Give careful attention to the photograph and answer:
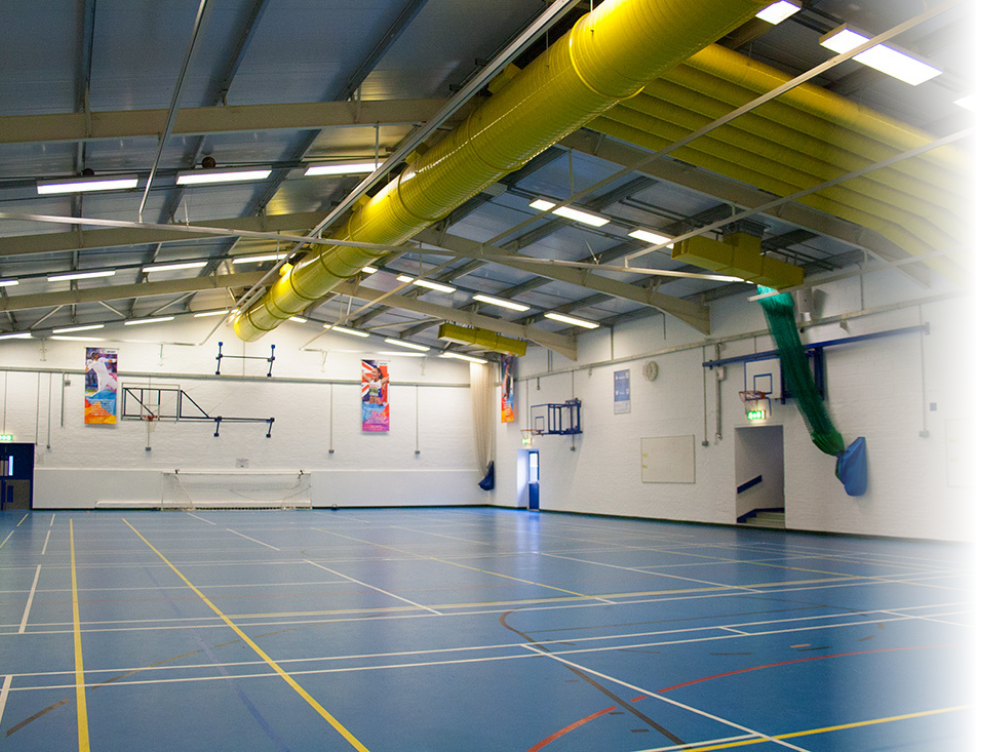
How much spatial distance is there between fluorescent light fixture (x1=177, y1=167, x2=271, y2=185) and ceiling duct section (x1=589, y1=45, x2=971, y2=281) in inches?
264

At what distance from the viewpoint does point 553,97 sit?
404 inches

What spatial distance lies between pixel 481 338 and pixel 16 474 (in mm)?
19093

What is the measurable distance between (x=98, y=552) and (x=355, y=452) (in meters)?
20.1

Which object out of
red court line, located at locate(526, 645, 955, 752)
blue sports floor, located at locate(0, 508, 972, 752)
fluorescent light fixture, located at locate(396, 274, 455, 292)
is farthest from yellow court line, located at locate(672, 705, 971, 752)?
fluorescent light fixture, located at locate(396, 274, 455, 292)

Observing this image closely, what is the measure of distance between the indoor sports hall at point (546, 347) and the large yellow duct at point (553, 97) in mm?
59

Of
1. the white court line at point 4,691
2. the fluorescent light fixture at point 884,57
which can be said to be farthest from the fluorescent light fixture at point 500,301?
the white court line at point 4,691

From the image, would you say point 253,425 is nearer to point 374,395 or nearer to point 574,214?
point 374,395

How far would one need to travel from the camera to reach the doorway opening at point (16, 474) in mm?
31734

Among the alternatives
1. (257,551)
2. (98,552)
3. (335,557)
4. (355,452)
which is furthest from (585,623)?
(355,452)

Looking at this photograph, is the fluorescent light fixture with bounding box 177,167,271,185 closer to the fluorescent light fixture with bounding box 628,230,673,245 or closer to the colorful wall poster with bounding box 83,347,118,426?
the fluorescent light fixture with bounding box 628,230,673,245

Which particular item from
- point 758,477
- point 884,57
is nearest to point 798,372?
point 758,477

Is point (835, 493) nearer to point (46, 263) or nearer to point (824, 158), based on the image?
point (824, 158)

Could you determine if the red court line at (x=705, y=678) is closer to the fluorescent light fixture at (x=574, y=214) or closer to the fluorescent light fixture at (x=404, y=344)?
the fluorescent light fixture at (x=574, y=214)

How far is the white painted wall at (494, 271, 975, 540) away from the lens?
61.2ft
